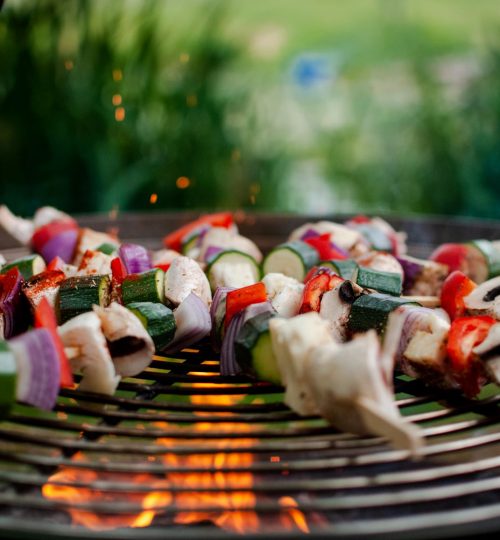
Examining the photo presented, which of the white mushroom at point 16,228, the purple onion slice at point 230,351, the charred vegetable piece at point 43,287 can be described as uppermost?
the white mushroom at point 16,228

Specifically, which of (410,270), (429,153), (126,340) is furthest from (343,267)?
(429,153)

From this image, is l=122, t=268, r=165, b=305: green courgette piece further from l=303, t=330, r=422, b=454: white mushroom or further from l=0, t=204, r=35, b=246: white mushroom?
l=0, t=204, r=35, b=246: white mushroom

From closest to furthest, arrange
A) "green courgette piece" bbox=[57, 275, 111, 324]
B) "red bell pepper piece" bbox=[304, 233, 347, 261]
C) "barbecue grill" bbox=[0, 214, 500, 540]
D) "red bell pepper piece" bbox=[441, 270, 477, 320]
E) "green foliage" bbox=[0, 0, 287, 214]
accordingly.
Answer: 1. "barbecue grill" bbox=[0, 214, 500, 540]
2. "green courgette piece" bbox=[57, 275, 111, 324]
3. "red bell pepper piece" bbox=[441, 270, 477, 320]
4. "red bell pepper piece" bbox=[304, 233, 347, 261]
5. "green foliage" bbox=[0, 0, 287, 214]

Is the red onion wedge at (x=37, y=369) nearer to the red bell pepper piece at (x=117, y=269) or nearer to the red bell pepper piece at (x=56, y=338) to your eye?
the red bell pepper piece at (x=56, y=338)

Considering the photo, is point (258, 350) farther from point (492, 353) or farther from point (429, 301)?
point (429, 301)

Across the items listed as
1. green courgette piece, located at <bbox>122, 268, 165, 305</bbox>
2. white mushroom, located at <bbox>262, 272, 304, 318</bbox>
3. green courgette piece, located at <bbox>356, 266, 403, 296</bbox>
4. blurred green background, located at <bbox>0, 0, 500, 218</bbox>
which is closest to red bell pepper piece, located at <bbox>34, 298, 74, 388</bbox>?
green courgette piece, located at <bbox>122, 268, 165, 305</bbox>

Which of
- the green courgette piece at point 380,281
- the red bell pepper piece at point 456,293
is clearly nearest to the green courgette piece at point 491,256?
the red bell pepper piece at point 456,293
